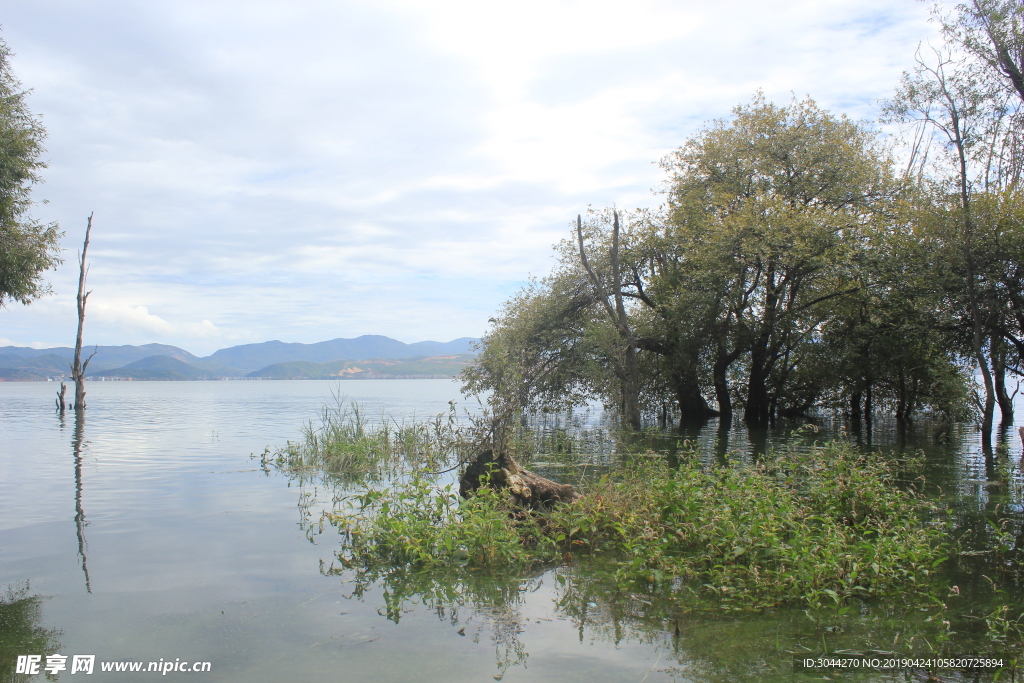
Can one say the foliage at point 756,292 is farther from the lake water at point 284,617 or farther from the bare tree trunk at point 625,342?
the lake water at point 284,617

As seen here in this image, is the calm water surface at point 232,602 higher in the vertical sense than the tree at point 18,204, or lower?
lower

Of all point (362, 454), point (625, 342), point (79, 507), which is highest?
point (625, 342)

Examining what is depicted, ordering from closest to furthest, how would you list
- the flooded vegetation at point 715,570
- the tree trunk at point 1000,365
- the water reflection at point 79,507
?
the flooded vegetation at point 715,570 → the water reflection at point 79,507 → the tree trunk at point 1000,365

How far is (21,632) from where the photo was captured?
6.96 meters

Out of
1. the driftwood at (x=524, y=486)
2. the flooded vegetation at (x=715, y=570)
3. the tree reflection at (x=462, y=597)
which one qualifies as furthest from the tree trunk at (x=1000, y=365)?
the tree reflection at (x=462, y=597)

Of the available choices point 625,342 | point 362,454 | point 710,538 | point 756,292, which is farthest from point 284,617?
point 756,292

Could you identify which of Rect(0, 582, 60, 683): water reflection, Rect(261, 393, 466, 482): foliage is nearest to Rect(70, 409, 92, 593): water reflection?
Rect(0, 582, 60, 683): water reflection

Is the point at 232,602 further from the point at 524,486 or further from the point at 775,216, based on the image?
the point at 775,216

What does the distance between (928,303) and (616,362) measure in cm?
1236

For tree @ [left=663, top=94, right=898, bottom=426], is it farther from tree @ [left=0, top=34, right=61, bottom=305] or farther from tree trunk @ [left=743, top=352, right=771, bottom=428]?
tree @ [left=0, top=34, right=61, bottom=305]

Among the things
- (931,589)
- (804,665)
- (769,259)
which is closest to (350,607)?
(804,665)

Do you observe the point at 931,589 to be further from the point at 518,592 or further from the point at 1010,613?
the point at 518,592

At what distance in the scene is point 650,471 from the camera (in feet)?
42.5

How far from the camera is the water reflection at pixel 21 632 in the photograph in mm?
6203
